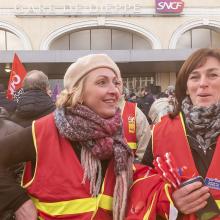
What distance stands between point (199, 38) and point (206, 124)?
872 inches

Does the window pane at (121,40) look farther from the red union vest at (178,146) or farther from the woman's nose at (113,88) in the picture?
the woman's nose at (113,88)

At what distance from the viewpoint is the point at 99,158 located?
2.19 metres

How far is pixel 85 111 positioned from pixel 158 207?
0.58 meters

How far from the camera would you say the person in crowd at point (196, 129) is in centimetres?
213

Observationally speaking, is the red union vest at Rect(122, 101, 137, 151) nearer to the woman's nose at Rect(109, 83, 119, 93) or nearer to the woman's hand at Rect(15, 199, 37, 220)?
the woman's nose at Rect(109, 83, 119, 93)

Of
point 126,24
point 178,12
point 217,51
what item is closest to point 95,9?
point 126,24

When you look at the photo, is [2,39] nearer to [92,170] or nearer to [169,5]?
[169,5]

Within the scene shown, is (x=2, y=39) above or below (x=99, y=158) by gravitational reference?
above

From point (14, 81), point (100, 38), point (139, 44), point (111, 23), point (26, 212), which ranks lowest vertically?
point (26, 212)

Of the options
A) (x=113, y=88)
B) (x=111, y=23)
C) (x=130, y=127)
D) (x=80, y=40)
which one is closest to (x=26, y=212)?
(x=113, y=88)

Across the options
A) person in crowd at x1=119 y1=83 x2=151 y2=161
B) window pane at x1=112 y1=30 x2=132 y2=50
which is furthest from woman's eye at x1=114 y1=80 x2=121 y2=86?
window pane at x1=112 y1=30 x2=132 y2=50

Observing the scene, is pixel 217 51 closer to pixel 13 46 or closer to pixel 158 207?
pixel 158 207

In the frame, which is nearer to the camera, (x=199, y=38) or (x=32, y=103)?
(x=32, y=103)

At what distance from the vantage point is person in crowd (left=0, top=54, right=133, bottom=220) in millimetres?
2143
